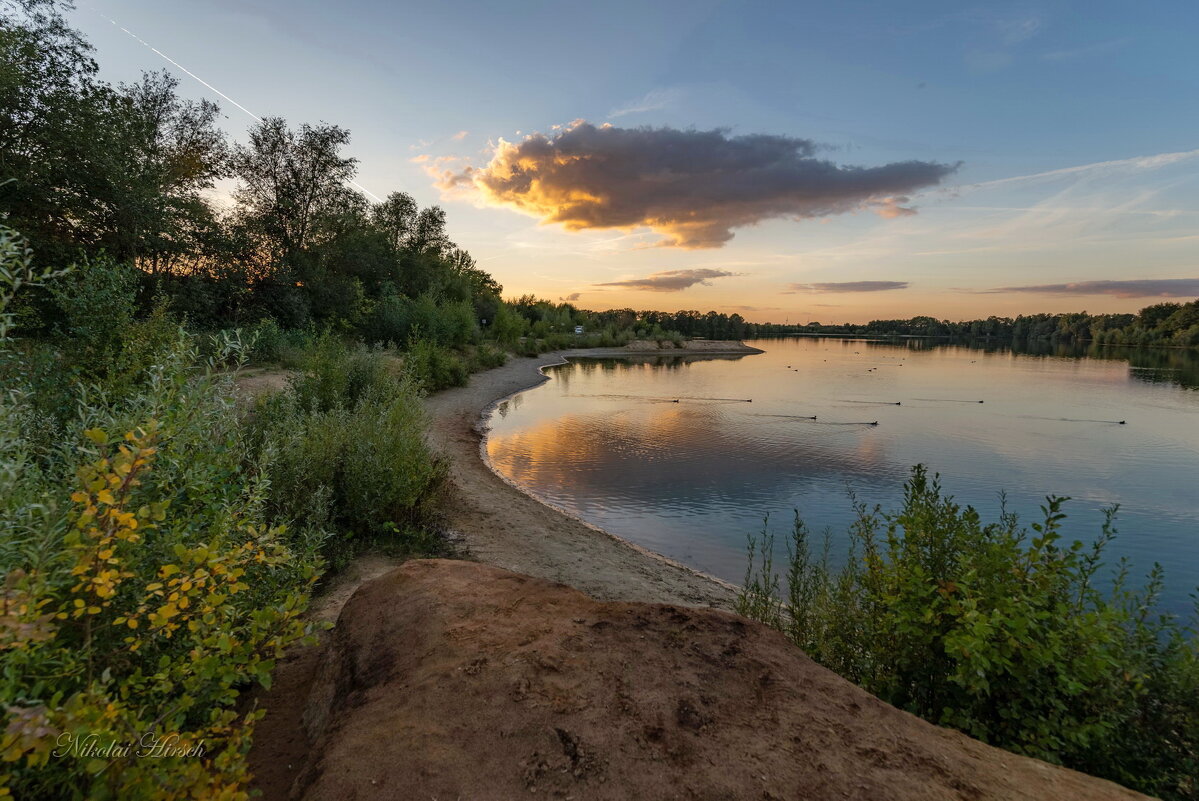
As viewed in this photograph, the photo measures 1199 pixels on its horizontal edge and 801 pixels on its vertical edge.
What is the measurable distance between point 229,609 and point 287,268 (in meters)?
29.5

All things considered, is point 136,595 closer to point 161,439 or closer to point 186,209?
point 161,439

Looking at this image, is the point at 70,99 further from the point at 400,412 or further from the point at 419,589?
the point at 419,589

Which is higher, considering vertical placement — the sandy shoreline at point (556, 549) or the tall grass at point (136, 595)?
the tall grass at point (136, 595)

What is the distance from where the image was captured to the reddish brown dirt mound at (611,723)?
2.11 meters

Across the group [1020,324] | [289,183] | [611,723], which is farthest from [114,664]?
[1020,324]

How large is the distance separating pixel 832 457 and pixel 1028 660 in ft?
53.0

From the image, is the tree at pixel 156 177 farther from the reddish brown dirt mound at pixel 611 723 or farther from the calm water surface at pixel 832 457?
the reddish brown dirt mound at pixel 611 723

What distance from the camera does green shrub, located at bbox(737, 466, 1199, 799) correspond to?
9.51 feet

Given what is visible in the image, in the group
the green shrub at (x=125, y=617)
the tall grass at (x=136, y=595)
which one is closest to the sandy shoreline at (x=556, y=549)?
the tall grass at (x=136, y=595)

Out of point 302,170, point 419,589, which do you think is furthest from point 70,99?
point 419,589

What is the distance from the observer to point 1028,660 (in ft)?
9.95

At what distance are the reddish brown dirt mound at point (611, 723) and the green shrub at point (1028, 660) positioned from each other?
76cm

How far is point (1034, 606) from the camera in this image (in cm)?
326

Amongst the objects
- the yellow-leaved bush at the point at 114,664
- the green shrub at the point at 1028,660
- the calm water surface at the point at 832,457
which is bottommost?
the calm water surface at the point at 832,457
